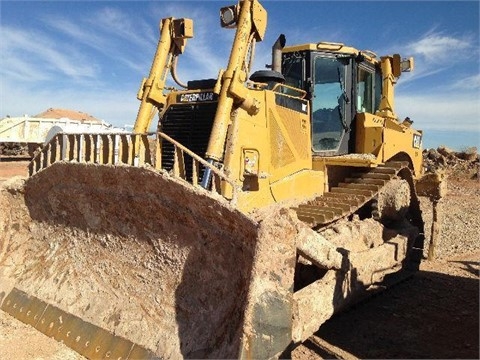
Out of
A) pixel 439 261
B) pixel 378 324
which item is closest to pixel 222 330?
pixel 378 324

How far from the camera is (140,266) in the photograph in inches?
161

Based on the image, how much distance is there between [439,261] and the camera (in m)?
7.73

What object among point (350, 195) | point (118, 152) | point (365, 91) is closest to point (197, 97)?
Result: point (118, 152)

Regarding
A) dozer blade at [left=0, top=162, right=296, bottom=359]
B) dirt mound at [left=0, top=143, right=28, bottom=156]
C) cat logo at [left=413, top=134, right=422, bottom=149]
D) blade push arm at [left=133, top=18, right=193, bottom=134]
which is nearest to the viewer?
dozer blade at [left=0, top=162, right=296, bottom=359]

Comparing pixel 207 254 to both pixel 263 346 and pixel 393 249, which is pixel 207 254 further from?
pixel 393 249

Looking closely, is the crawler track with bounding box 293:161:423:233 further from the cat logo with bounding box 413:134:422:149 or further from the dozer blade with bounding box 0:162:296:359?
the dozer blade with bounding box 0:162:296:359

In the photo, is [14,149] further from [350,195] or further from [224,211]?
[224,211]

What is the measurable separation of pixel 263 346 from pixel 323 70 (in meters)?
4.26

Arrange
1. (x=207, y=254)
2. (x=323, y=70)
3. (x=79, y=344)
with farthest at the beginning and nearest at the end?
(x=323, y=70) → (x=79, y=344) → (x=207, y=254)

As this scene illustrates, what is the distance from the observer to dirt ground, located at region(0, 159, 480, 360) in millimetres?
4172

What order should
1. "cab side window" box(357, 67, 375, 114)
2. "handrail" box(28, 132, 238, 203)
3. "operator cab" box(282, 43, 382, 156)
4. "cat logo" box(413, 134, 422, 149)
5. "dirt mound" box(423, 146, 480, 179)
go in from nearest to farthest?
"handrail" box(28, 132, 238, 203) → "operator cab" box(282, 43, 382, 156) → "cab side window" box(357, 67, 375, 114) → "cat logo" box(413, 134, 422, 149) → "dirt mound" box(423, 146, 480, 179)

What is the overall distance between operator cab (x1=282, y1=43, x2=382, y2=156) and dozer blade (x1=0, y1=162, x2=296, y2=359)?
2978 millimetres

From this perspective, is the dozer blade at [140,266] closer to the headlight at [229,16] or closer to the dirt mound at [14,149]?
the headlight at [229,16]

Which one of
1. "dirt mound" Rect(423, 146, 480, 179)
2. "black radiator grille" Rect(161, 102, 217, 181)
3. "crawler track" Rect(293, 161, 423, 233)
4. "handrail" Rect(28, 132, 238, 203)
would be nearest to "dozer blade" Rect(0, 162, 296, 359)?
"handrail" Rect(28, 132, 238, 203)
